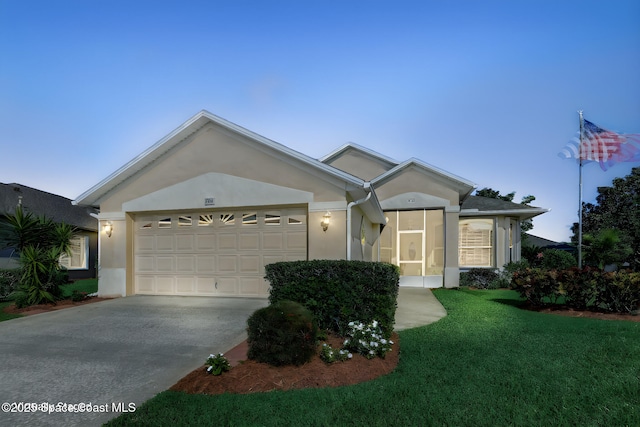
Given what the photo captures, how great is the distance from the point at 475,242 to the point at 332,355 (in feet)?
48.0

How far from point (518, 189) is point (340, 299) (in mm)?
30835

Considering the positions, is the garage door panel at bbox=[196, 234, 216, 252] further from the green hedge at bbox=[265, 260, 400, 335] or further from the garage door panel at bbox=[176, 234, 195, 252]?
the green hedge at bbox=[265, 260, 400, 335]

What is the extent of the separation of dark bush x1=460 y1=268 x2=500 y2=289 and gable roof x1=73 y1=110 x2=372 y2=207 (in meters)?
9.63

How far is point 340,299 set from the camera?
20.1 feet

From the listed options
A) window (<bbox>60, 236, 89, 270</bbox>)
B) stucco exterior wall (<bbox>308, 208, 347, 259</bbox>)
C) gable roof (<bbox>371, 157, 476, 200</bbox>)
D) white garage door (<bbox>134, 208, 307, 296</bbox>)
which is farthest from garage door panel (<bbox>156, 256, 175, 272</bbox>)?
window (<bbox>60, 236, 89, 270</bbox>)

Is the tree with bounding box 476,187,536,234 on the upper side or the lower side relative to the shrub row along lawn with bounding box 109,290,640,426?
upper

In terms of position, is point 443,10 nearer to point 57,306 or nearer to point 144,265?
point 144,265

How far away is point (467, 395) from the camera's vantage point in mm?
4148

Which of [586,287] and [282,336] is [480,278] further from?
[282,336]

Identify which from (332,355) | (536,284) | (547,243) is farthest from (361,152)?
(547,243)

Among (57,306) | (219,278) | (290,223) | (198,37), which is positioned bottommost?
(57,306)

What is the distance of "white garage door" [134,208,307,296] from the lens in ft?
35.0

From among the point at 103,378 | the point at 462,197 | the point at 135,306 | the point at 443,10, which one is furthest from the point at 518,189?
the point at 103,378

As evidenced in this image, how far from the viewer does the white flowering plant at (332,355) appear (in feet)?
16.8
